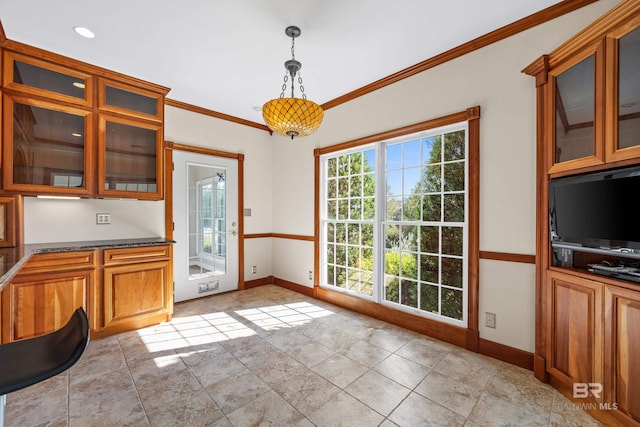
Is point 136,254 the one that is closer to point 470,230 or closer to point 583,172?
point 470,230

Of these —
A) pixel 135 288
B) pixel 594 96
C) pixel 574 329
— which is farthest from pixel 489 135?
pixel 135 288

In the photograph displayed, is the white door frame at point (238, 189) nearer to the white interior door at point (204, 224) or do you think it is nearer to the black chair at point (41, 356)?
the white interior door at point (204, 224)

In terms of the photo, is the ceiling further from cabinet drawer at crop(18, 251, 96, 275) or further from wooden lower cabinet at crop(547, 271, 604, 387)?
wooden lower cabinet at crop(547, 271, 604, 387)

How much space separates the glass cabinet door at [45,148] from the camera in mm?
2436

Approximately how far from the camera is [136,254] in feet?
9.57

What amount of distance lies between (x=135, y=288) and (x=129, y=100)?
2.06 meters

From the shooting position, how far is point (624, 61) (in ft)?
5.05

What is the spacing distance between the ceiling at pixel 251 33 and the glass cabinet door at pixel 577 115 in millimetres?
655

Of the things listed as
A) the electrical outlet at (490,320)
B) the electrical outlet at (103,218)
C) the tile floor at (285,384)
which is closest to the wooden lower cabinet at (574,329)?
the tile floor at (285,384)

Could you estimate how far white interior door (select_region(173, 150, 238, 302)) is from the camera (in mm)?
3809

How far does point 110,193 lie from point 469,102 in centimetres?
372

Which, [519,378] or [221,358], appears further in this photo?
[221,358]

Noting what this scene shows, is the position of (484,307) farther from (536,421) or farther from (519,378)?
(536,421)

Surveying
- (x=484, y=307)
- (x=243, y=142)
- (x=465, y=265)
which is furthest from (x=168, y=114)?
(x=484, y=307)
